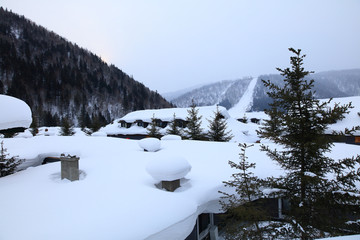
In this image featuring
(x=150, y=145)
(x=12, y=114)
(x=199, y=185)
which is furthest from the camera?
(x=150, y=145)

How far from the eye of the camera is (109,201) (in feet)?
18.0

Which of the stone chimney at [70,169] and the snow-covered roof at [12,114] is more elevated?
the snow-covered roof at [12,114]

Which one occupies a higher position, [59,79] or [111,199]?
[59,79]

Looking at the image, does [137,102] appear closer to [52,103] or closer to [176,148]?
[52,103]

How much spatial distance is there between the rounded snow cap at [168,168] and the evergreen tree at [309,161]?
2.80m

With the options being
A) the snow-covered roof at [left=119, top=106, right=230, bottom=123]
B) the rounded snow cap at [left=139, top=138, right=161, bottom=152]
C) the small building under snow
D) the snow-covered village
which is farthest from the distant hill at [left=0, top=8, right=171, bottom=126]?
the snow-covered village

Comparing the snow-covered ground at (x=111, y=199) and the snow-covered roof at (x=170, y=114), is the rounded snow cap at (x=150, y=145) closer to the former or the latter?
the snow-covered ground at (x=111, y=199)

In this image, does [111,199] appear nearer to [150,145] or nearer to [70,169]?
[70,169]

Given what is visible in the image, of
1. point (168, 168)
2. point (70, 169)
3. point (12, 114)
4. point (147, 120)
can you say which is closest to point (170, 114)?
point (147, 120)

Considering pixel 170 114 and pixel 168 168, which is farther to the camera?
pixel 170 114

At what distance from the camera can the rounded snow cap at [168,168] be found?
6.19 metres

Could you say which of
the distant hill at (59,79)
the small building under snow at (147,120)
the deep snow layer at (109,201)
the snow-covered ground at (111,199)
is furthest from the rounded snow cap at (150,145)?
the distant hill at (59,79)

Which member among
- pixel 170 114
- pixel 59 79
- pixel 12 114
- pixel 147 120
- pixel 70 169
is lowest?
pixel 70 169

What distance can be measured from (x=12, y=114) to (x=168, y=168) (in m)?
4.24
